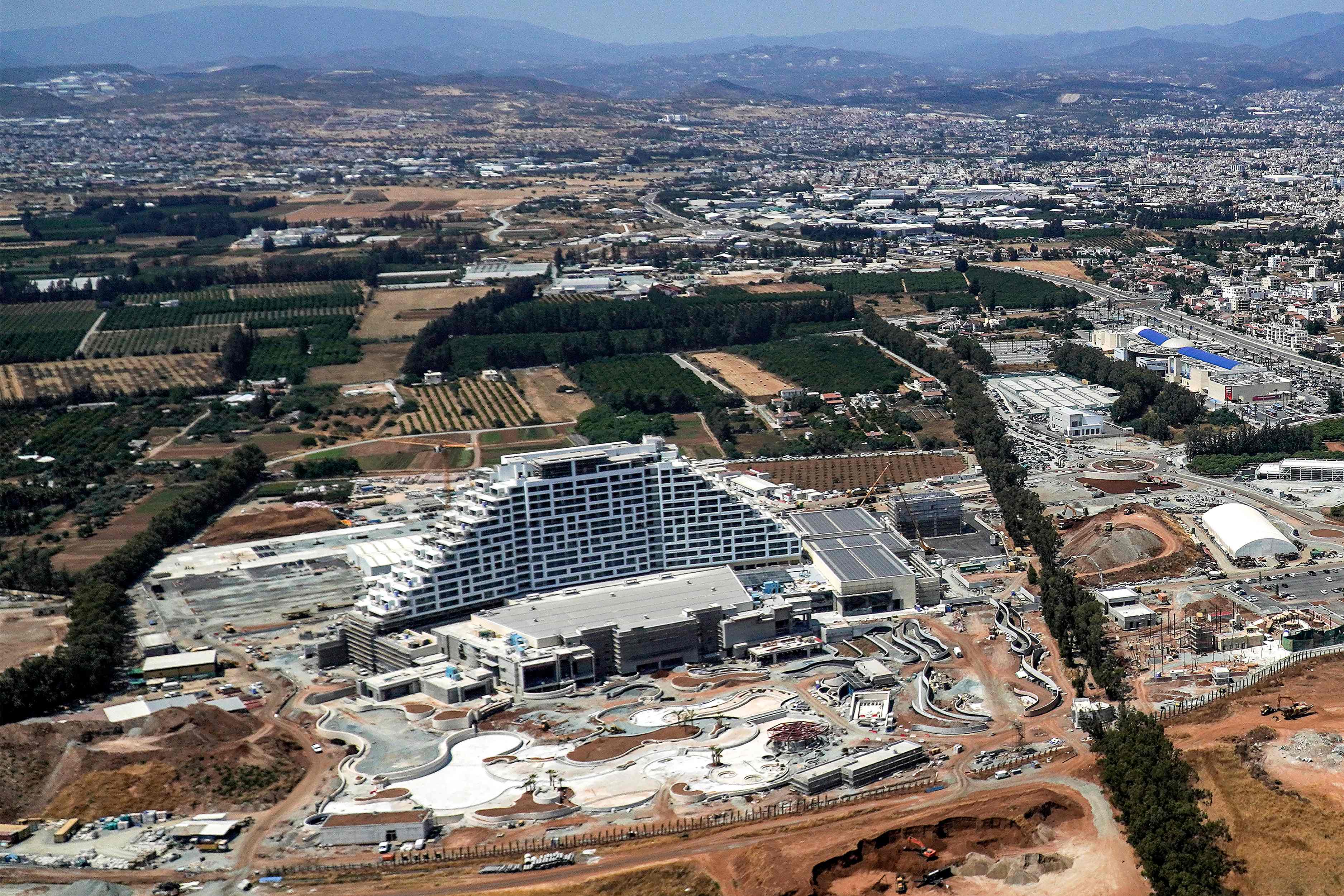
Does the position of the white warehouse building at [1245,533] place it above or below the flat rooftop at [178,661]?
above

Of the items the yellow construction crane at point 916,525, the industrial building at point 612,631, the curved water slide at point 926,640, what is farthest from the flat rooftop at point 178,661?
Answer: the yellow construction crane at point 916,525

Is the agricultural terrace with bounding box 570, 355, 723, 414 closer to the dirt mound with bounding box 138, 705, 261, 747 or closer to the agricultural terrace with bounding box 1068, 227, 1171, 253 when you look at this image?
the dirt mound with bounding box 138, 705, 261, 747

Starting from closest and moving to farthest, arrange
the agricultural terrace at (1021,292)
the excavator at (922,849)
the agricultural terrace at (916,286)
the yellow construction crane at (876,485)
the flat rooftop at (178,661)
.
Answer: the excavator at (922,849), the flat rooftop at (178,661), the yellow construction crane at (876,485), the agricultural terrace at (1021,292), the agricultural terrace at (916,286)

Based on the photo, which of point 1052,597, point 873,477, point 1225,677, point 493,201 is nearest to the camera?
point 1225,677

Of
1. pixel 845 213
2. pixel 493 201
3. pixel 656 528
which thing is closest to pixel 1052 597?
pixel 656 528

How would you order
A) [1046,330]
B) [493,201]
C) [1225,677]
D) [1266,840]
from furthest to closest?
[493,201], [1046,330], [1225,677], [1266,840]

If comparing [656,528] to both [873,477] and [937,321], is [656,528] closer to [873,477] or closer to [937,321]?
[873,477]

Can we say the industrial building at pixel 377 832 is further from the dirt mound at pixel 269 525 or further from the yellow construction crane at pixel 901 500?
the dirt mound at pixel 269 525

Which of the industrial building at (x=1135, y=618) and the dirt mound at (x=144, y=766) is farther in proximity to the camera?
the industrial building at (x=1135, y=618)
